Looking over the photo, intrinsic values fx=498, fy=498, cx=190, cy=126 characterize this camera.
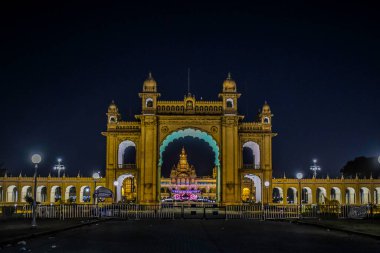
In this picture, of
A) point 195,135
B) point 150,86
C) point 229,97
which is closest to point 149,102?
point 150,86

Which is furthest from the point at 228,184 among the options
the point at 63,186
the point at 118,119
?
the point at 63,186

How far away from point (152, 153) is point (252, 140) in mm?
13201

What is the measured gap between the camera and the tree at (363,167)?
11781 cm

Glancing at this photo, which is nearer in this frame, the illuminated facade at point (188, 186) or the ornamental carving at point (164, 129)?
the ornamental carving at point (164, 129)

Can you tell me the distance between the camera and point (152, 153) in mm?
61125

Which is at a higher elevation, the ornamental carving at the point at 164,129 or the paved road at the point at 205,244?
the ornamental carving at the point at 164,129

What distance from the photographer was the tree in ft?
387

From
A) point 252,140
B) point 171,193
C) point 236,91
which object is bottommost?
point 171,193

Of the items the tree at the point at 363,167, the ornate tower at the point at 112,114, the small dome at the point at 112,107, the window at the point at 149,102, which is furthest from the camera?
the tree at the point at 363,167

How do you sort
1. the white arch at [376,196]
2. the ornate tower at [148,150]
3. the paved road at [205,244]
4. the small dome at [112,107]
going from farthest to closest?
the white arch at [376,196]
the small dome at [112,107]
the ornate tower at [148,150]
the paved road at [205,244]

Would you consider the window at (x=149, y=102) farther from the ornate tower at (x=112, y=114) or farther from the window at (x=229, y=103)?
the window at (x=229, y=103)

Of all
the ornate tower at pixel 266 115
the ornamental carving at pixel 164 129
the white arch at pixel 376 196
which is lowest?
the white arch at pixel 376 196

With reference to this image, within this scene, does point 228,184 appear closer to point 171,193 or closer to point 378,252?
point 378,252

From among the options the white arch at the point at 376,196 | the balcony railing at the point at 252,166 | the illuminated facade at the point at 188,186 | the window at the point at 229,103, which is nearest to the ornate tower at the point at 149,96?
the window at the point at 229,103
